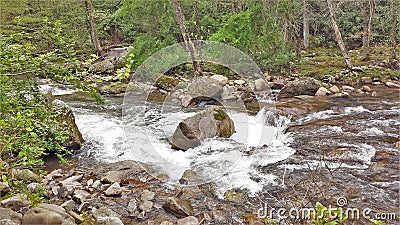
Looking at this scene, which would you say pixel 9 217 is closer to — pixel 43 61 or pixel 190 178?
pixel 43 61

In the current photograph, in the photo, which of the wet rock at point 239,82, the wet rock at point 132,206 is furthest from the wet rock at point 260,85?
the wet rock at point 132,206

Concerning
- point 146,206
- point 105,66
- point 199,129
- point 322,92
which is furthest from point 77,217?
point 105,66

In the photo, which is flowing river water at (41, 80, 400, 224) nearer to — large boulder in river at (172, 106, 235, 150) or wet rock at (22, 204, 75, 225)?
large boulder in river at (172, 106, 235, 150)

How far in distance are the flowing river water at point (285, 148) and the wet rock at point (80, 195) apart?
1473mm

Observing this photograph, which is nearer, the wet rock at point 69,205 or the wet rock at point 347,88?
the wet rock at point 69,205

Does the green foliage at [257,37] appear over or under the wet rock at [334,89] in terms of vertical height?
over

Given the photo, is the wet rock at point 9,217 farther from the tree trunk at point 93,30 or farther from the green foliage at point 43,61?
the tree trunk at point 93,30

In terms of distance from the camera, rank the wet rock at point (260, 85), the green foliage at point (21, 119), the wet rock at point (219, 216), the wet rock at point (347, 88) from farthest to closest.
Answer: the wet rock at point (260, 85)
the wet rock at point (347, 88)
the wet rock at point (219, 216)
the green foliage at point (21, 119)

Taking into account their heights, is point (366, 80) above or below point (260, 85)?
below

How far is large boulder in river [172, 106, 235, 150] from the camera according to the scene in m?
7.48

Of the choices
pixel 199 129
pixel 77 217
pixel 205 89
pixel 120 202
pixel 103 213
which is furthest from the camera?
pixel 205 89

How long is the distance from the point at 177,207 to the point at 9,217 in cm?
211

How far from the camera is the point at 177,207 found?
15.9 feet

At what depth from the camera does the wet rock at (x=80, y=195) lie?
17.1ft
